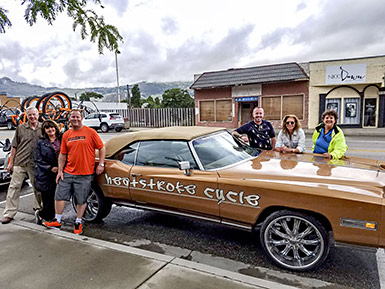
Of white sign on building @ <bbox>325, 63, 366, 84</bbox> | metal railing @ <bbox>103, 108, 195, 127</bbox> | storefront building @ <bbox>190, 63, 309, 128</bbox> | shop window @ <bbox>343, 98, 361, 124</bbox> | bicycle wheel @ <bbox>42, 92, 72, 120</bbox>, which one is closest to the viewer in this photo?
bicycle wheel @ <bbox>42, 92, 72, 120</bbox>

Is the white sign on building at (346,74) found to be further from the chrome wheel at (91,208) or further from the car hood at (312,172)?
the chrome wheel at (91,208)

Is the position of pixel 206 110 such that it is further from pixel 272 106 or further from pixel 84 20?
pixel 84 20

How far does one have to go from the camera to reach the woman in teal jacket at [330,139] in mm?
4172

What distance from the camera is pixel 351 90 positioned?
770 inches

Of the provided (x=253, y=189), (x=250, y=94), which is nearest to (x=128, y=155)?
(x=253, y=189)

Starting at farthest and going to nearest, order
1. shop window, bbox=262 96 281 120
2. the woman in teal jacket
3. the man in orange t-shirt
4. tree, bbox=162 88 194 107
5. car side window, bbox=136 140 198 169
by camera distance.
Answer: tree, bbox=162 88 194 107
shop window, bbox=262 96 281 120
the woman in teal jacket
the man in orange t-shirt
car side window, bbox=136 140 198 169

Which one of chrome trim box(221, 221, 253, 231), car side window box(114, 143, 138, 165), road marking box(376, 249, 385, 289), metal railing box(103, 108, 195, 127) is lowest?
road marking box(376, 249, 385, 289)

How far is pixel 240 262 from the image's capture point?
3.26 metres

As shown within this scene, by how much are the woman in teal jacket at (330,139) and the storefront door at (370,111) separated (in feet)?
59.1

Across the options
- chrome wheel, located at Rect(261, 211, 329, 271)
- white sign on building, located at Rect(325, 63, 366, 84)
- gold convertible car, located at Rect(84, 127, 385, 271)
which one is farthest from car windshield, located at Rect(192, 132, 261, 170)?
white sign on building, located at Rect(325, 63, 366, 84)

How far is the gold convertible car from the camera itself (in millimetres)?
2734

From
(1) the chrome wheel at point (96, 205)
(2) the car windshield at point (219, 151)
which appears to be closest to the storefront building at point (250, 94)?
(2) the car windshield at point (219, 151)

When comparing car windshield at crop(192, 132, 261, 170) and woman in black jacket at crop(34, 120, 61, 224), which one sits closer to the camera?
car windshield at crop(192, 132, 261, 170)

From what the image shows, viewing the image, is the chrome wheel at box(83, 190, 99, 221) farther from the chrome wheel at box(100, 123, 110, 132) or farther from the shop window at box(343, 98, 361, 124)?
the shop window at box(343, 98, 361, 124)
